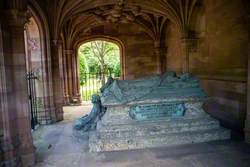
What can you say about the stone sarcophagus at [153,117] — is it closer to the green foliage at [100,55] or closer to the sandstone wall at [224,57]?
the sandstone wall at [224,57]

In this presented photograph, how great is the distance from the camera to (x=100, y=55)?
19203 millimetres

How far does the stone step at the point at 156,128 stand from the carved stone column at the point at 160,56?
7555 millimetres

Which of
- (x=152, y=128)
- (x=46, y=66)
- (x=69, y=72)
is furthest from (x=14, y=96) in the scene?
(x=69, y=72)

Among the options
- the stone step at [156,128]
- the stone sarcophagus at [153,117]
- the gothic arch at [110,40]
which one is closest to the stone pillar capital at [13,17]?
the stone sarcophagus at [153,117]

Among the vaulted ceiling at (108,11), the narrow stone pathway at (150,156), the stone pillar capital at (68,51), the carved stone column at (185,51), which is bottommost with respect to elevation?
the narrow stone pathway at (150,156)

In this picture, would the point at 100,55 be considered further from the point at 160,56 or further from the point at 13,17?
the point at 13,17

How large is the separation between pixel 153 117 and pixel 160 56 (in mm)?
7713

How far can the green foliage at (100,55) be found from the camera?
19.3m

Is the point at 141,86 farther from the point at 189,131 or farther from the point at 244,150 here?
the point at 244,150

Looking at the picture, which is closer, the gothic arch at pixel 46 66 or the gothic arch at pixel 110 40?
the gothic arch at pixel 46 66

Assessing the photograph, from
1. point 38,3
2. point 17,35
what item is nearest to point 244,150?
point 17,35

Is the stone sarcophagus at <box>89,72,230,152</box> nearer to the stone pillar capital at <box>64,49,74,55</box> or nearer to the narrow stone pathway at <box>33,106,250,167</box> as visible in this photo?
the narrow stone pathway at <box>33,106,250,167</box>

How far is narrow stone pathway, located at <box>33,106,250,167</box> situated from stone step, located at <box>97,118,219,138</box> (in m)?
0.35

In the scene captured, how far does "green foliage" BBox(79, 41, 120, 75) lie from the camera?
63.4 feet
